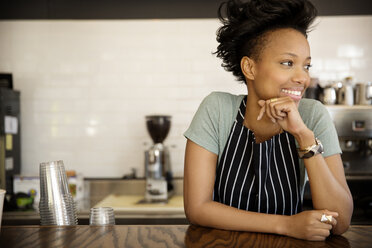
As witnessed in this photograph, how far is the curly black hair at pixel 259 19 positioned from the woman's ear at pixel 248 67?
0.02 meters

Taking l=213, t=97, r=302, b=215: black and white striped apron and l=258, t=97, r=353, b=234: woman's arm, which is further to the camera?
l=213, t=97, r=302, b=215: black and white striped apron

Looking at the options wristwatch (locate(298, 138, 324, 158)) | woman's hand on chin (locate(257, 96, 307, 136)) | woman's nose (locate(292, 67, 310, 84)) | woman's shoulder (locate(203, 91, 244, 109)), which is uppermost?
woman's nose (locate(292, 67, 310, 84))

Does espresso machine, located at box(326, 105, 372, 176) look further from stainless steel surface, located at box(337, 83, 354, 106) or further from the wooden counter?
the wooden counter

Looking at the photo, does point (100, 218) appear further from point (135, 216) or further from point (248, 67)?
point (135, 216)

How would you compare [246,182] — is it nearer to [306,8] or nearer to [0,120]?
[306,8]

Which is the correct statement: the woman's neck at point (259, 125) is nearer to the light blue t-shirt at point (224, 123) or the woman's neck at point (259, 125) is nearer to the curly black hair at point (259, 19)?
the light blue t-shirt at point (224, 123)

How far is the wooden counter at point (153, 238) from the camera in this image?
40.8 inches

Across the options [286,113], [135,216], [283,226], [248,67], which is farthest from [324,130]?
[135,216]

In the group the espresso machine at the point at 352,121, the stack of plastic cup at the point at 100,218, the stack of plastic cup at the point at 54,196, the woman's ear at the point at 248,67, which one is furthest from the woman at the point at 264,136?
the espresso machine at the point at 352,121

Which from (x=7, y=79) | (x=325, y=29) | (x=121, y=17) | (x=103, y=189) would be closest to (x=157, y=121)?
(x=103, y=189)

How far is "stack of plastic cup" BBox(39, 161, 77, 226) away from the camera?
123 cm

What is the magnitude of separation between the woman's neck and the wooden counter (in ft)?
1.52

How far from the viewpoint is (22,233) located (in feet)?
3.81

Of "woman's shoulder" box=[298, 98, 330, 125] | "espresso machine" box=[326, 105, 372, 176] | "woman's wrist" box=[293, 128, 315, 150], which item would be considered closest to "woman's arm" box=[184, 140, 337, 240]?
"woman's wrist" box=[293, 128, 315, 150]
